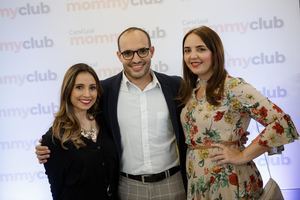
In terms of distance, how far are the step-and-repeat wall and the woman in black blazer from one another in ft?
3.83

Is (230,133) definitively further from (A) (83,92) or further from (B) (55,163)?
(B) (55,163)

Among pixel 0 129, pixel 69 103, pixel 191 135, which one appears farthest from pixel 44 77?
pixel 191 135

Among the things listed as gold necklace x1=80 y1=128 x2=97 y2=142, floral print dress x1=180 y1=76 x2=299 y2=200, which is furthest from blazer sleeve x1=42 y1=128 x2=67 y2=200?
floral print dress x1=180 y1=76 x2=299 y2=200

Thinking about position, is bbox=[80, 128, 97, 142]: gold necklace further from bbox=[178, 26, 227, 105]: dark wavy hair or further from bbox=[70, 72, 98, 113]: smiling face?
bbox=[178, 26, 227, 105]: dark wavy hair

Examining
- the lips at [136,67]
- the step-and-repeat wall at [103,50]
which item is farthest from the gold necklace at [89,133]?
the step-and-repeat wall at [103,50]

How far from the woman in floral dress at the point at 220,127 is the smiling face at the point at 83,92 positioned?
0.60 m

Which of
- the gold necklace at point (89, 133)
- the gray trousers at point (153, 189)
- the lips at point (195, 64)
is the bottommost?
the gray trousers at point (153, 189)

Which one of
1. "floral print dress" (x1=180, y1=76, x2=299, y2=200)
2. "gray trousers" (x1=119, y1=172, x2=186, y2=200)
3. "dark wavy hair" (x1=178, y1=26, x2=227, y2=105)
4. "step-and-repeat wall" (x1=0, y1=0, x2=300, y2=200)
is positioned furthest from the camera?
"step-and-repeat wall" (x1=0, y1=0, x2=300, y2=200)

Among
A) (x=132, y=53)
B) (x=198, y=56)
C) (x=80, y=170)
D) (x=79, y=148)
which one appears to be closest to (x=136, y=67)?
(x=132, y=53)

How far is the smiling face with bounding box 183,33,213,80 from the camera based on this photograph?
2.02m

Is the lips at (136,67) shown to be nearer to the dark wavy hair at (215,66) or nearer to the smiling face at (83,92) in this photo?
the smiling face at (83,92)

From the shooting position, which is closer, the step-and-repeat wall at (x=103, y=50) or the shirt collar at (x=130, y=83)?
the shirt collar at (x=130, y=83)

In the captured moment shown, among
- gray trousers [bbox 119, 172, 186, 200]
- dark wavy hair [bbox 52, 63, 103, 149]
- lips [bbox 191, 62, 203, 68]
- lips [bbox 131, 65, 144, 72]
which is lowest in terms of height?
gray trousers [bbox 119, 172, 186, 200]

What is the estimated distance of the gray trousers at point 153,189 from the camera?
2.26 m
